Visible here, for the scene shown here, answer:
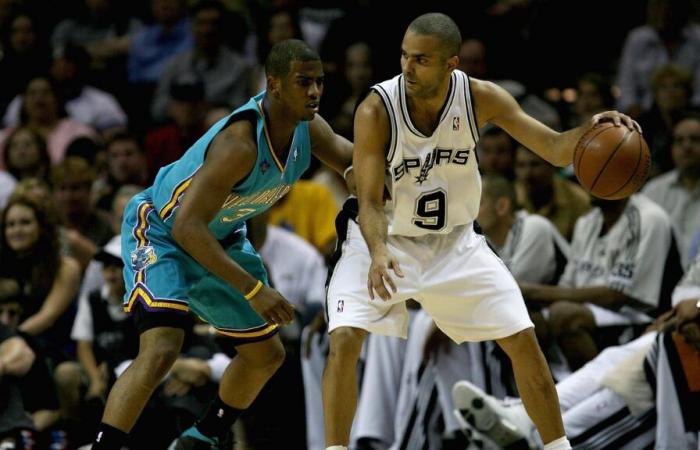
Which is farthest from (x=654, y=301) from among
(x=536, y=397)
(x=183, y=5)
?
(x=183, y=5)

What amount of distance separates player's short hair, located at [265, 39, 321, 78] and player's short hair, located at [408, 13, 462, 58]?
0.46 meters

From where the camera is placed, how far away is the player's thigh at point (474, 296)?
5.22 metres

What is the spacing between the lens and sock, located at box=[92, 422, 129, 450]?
5.00m

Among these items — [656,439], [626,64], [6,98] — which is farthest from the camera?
[6,98]

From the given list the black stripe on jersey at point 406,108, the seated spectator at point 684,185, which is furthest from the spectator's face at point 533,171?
the black stripe on jersey at point 406,108

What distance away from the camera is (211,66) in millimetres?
10383

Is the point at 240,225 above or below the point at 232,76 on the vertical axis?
below

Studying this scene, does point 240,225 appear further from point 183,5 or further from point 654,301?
point 183,5

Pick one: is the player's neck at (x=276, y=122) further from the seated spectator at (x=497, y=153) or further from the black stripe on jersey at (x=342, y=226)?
the seated spectator at (x=497, y=153)

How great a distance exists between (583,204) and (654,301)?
4.06ft

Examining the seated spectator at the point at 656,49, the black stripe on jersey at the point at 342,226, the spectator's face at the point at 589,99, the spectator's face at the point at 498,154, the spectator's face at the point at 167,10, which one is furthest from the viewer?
the spectator's face at the point at 167,10

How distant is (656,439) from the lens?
6.18m

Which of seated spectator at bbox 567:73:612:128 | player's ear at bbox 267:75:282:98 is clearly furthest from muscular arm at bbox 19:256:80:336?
seated spectator at bbox 567:73:612:128

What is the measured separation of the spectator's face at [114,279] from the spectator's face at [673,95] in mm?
4033
